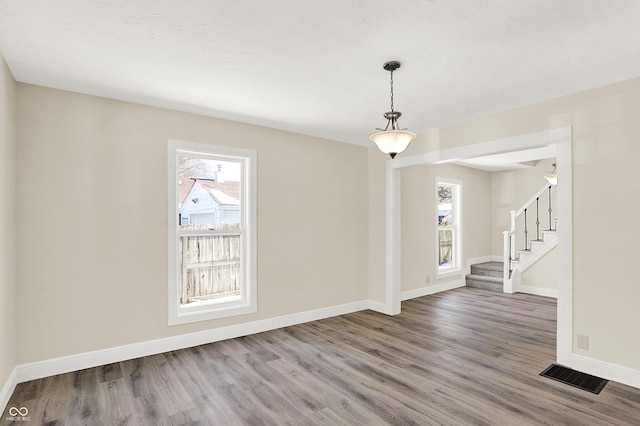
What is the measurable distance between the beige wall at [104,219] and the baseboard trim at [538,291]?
4701mm

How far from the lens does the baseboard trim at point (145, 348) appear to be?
3043mm

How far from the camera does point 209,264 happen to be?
4199 millimetres

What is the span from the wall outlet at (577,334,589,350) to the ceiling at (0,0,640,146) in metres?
2.34

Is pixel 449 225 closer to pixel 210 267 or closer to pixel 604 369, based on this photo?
pixel 604 369

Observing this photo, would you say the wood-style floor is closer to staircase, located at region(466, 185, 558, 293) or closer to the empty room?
the empty room

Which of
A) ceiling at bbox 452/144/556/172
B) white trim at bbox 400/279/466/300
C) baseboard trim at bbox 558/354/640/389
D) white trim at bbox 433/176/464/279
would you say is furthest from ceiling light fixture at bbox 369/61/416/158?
white trim at bbox 433/176/464/279

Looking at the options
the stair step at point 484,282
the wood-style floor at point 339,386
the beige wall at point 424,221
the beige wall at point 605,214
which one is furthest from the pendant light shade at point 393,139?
the stair step at point 484,282

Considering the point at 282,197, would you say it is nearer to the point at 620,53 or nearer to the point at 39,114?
the point at 39,114

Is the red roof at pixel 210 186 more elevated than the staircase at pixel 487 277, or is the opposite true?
the red roof at pixel 210 186

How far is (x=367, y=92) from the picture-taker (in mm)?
3344

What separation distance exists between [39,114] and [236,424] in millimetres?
3180

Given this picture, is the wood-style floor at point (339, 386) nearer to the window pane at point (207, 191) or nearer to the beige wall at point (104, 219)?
the beige wall at point (104, 219)

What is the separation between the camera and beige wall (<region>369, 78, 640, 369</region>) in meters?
2.98

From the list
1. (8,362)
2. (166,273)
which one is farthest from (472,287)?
(8,362)
